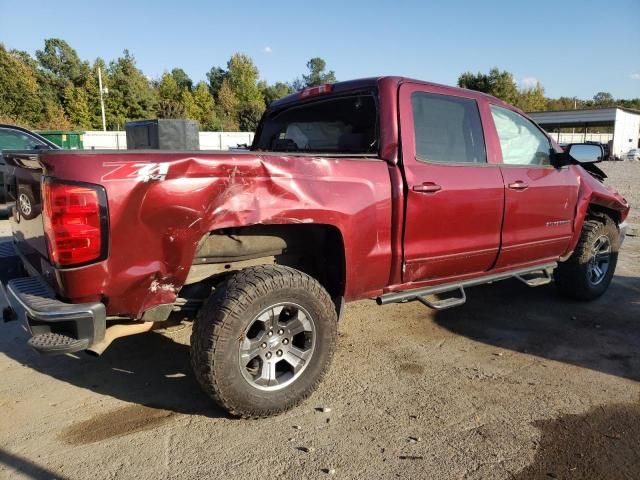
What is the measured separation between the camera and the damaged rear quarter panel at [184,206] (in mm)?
2473

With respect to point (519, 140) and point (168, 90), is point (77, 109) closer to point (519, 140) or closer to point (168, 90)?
point (168, 90)

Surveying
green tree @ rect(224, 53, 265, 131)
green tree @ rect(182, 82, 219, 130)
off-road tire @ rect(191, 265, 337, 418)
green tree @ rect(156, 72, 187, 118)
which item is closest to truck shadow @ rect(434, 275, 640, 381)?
off-road tire @ rect(191, 265, 337, 418)

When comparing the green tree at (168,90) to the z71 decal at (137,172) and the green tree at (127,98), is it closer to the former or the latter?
the green tree at (127,98)

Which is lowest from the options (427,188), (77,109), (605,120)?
(427,188)

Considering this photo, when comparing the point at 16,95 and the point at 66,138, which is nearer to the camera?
the point at 66,138

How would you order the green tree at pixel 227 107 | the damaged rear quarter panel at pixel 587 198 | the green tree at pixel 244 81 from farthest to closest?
the green tree at pixel 244 81
the green tree at pixel 227 107
the damaged rear quarter panel at pixel 587 198

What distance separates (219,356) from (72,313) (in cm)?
76

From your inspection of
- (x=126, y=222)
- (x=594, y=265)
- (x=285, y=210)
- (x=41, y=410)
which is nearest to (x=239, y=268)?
(x=285, y=210)

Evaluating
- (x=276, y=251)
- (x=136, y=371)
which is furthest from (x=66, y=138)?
(x=276, y=251)

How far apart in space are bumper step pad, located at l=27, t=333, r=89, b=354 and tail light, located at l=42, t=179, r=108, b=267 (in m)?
0.36

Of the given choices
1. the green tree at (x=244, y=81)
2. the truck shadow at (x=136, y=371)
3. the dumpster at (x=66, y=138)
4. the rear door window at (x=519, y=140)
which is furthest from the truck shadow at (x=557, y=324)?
the green tree at (x=244, y=81)

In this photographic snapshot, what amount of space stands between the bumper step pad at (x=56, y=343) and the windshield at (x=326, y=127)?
87.1 inches

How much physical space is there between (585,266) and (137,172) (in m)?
4.48

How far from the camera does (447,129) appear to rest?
12.6 ft
